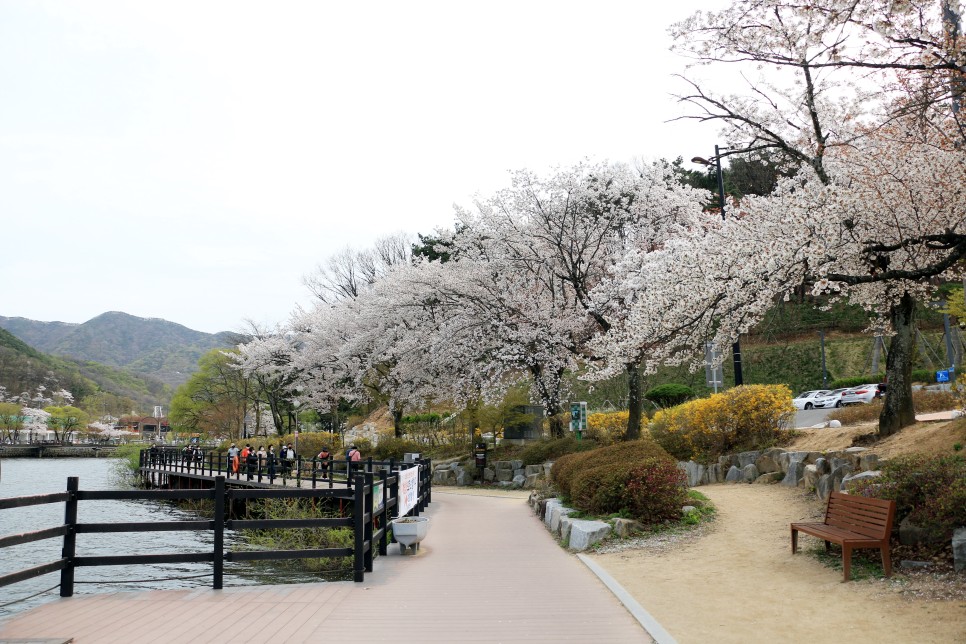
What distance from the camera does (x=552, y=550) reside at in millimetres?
11461

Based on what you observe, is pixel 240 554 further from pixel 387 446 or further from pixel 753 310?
pixel 387 446

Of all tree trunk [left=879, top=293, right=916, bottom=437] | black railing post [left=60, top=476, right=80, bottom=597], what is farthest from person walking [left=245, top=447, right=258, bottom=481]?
tree trunk [left=879, top=293, right=916, bottom=437]

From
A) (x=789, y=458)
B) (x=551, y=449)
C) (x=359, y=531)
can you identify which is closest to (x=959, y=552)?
(x=359, y=531)

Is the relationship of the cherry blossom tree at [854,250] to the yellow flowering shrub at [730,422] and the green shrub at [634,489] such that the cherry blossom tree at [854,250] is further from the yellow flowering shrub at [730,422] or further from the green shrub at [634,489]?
the yellow flowering shrub at [730,422]

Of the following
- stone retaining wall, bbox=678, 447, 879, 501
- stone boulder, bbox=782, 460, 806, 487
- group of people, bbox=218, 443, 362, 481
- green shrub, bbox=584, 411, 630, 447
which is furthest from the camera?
group of people, bbox=218, 443, 362, 481

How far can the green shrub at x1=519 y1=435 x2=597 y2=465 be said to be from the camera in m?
23.9

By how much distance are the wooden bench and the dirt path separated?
1.29ft

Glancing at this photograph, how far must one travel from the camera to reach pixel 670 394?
34.3m

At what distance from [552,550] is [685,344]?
6.60m

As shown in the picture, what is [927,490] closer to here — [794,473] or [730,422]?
[794,473]

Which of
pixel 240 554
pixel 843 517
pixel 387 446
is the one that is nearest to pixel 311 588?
pixel 240 554

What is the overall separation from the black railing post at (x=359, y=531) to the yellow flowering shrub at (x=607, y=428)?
14.7m

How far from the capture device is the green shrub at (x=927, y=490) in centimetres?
763

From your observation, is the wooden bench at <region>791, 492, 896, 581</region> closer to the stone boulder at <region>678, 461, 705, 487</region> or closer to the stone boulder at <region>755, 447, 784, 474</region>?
the stone boulder at <region>755, 447, 784, 474</region>
